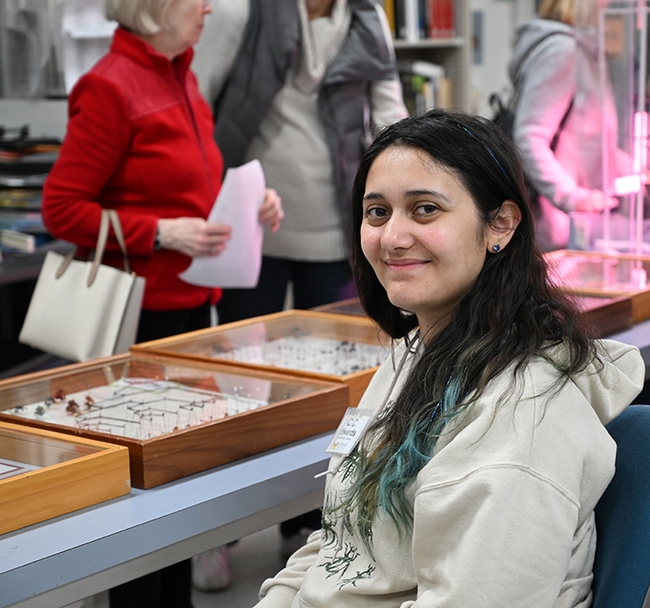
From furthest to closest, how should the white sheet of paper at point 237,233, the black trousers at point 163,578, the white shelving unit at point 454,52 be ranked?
the white shelving unit at point 454,52
the white sheet of paper at point 237,233
the black trousers at point 163,578

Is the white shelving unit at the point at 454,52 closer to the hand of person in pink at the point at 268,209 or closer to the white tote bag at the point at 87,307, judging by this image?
the hand of person in pink at the point at 268,209

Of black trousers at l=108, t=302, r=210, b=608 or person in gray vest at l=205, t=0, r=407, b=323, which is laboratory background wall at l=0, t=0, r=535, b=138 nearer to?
person in gray vest at l=205, t=0, r=407, b=323

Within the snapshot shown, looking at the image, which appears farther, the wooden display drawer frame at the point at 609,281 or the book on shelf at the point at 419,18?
the book on shelf at the point at 419,18

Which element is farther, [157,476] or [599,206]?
[599,206]

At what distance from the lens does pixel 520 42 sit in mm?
3395

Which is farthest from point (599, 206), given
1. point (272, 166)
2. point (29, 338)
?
point (29, 338)

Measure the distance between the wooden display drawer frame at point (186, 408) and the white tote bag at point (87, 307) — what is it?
0.58 ft

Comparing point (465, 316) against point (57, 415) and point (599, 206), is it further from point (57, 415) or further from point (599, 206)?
point (599, 206)

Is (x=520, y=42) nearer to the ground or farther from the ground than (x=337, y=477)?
farther from the ground

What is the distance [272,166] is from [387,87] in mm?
450

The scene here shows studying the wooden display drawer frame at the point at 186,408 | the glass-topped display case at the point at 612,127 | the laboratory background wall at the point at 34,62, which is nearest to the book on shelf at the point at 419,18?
the laboratory background wall at the point at 34,62

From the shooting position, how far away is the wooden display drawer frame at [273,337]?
182 centimetres

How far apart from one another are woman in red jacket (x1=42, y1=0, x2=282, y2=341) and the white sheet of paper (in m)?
0.03

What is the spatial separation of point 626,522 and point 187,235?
4.47 ft
